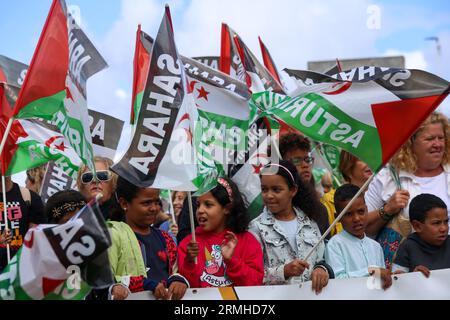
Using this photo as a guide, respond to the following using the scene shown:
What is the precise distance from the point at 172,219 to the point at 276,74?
198 cm

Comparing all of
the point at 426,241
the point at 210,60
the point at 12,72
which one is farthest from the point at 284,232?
the point at 210,60

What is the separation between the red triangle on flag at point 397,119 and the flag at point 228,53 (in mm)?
3364

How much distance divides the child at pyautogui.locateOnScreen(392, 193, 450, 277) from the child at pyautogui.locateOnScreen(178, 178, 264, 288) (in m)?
0.96

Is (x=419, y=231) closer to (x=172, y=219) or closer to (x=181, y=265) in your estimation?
(x=181, y=265)

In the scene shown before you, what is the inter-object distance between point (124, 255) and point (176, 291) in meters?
0.44

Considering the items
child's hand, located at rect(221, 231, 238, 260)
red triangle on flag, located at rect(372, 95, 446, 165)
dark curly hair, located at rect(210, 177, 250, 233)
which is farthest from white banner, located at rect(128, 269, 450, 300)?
red triangle on flag, located at rect(372, 95, 446, 165)

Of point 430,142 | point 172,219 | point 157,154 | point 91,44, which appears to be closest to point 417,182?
point 430,142

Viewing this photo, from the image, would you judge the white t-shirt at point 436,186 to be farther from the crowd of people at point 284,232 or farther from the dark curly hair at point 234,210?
the dark curly hair at point 234,210

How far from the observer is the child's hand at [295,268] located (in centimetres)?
513

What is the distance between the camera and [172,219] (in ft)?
28.6

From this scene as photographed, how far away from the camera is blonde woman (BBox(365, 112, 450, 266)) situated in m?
6.06

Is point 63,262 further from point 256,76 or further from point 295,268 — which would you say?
point 256,76

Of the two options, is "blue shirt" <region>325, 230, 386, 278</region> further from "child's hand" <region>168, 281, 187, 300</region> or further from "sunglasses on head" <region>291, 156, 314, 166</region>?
"sunglasses on head" <region>291, 156, 314, 166</region>

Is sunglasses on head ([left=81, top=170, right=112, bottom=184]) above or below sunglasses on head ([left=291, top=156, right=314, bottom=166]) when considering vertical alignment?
below
